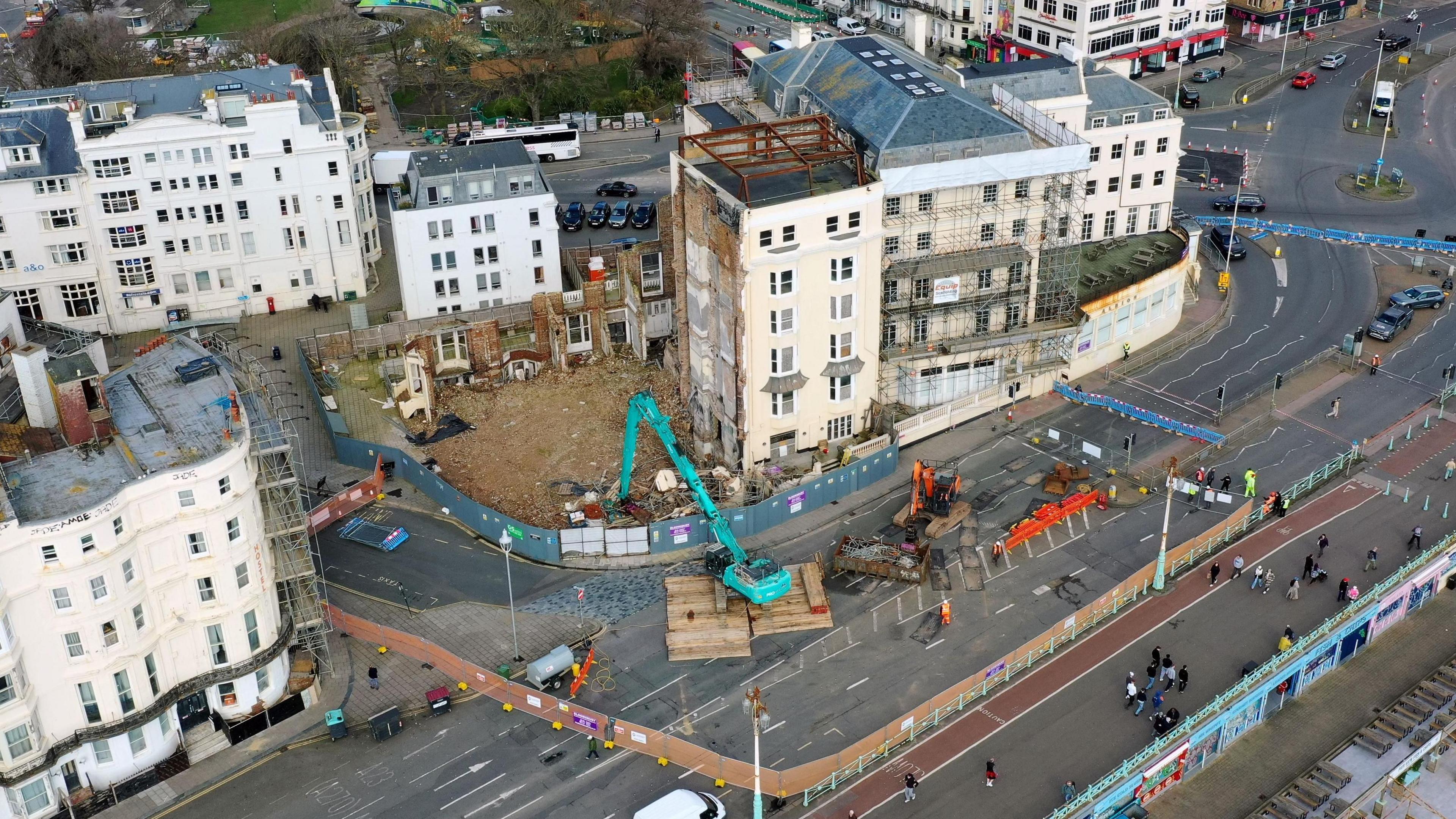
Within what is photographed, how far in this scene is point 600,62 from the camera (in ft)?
521

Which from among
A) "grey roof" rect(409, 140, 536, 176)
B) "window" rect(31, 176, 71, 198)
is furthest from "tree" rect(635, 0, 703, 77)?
"window" rect(31, 176, 71, 198)

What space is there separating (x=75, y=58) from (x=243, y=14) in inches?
1623

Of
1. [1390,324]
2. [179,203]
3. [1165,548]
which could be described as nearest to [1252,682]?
[1165,548]

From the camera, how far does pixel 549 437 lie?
93000 millimetres

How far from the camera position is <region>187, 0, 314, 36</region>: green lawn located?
580 feet

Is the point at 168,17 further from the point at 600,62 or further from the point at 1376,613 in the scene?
the point at 1376,613

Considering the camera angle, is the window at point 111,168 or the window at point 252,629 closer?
the window at point 252,629

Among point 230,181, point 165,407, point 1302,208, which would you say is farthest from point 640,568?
point 1302,208

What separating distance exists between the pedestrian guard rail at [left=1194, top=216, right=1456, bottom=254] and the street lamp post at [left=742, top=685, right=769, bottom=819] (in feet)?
204

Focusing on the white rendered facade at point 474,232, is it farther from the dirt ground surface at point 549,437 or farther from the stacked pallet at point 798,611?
the stacked pallet at point 798,611

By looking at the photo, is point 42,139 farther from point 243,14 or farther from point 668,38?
point 243,14

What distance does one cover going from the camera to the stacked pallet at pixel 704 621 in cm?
7375

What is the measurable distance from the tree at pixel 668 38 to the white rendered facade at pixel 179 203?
164ft

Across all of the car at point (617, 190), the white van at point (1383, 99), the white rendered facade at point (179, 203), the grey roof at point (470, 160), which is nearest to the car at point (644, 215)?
the car at point (617, 190)
